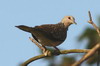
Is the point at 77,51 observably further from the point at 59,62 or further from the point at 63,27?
the point at 59,62

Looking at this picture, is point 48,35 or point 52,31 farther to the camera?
point 52,31

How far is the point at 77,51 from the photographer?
3.31m

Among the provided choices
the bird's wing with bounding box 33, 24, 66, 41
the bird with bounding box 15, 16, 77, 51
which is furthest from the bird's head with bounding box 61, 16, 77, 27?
the bird with bounding box 15, 16, 77, 51

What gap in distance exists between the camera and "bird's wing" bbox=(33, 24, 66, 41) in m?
5.27

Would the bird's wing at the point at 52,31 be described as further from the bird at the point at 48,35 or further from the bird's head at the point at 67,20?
the bird's head at the point at 67,20

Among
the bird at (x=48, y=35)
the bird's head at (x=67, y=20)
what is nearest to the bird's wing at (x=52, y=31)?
the bird at (x=48, y=35)

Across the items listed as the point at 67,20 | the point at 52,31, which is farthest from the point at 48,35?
the point at 67,20

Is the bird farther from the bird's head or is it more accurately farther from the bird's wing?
the bird's head

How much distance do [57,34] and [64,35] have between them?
422mm

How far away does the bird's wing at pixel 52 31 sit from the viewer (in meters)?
5.27

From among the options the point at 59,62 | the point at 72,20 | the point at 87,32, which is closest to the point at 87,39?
the point at 87,32

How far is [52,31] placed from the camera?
5.70 meters

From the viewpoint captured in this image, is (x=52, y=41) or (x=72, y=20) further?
(x=72, y=20)

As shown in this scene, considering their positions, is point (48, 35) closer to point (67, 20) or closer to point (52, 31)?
point (52, 31)
